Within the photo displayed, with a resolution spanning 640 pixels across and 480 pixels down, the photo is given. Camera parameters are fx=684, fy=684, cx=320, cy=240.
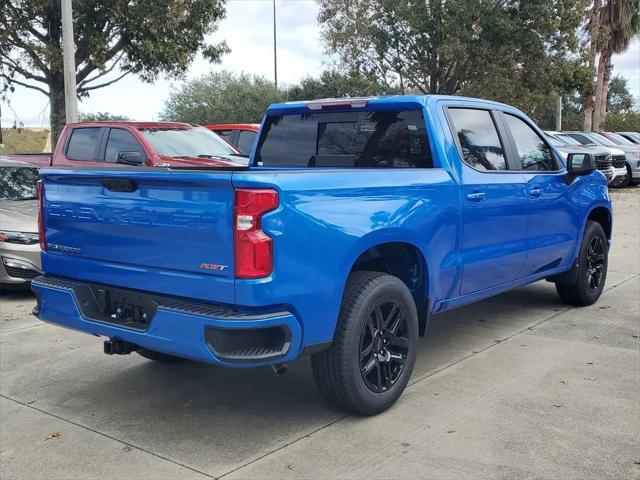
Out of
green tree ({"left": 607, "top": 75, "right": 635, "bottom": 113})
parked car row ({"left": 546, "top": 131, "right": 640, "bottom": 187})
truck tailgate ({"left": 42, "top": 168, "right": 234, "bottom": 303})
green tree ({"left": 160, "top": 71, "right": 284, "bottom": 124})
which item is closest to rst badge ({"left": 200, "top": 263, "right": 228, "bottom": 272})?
truck tailgate ({"left": 42, "top": 168, "right": 234, "bottom": 303})

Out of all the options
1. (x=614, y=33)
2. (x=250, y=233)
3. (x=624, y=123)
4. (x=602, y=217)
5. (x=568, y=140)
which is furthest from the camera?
(x=624, y=123)

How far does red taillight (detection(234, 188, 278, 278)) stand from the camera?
332 centimetres

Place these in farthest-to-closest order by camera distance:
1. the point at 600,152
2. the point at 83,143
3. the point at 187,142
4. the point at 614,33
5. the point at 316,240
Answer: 1. the point at 614,33
2. the point at 600,152
3. the point at 83,143
4. the point at 187,142
5. the point at 316,240

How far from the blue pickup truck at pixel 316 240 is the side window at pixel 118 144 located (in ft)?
15.6

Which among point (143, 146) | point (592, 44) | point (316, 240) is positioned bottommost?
point (316, 240)

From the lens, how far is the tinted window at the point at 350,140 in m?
4.82

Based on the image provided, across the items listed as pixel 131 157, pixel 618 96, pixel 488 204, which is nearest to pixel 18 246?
pixel 131 157

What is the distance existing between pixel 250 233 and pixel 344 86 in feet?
89.4

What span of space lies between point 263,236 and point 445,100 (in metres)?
2.23

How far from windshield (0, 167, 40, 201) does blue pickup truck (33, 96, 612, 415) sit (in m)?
4.57

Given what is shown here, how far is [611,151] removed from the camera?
20.2 metres

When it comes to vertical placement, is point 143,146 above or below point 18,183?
above

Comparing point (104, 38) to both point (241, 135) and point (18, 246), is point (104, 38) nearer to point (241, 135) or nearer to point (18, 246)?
point (241, 135)

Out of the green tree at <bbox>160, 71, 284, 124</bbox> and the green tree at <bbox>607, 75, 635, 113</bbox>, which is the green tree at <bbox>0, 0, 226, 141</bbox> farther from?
the green tree at <bbox>607, 75, 635, 113</bbox>
